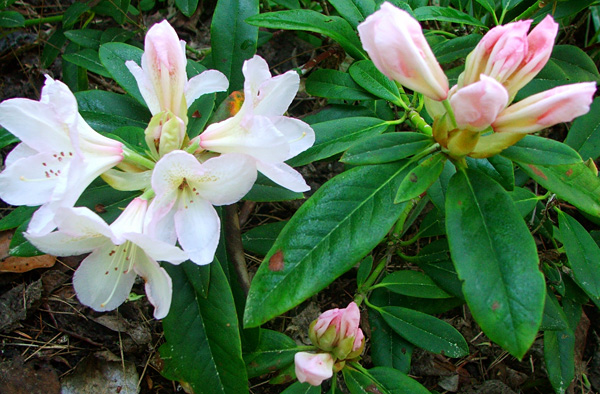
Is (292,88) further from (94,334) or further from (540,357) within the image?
(540,357)

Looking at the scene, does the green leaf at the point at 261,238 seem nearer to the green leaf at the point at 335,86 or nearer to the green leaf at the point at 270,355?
the green leaf at the point at 270,355

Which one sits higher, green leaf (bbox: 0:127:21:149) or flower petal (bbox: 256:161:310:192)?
flower petal (bbox: 256:161:310:192)

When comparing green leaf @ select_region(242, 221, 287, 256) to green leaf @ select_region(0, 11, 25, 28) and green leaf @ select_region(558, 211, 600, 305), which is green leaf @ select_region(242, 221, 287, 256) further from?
green leaf @ select_region(0, 11, 25, 28)

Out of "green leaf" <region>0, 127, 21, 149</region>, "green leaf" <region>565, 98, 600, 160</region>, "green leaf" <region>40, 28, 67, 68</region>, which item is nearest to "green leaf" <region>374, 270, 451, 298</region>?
"green leaf" <region>565, 98, 600, 160</region>

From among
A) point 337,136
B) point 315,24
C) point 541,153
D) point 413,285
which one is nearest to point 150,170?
point 337,136

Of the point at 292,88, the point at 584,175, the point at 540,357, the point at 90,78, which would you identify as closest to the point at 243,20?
the point at 292,88

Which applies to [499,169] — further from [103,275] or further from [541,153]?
[103,275]
